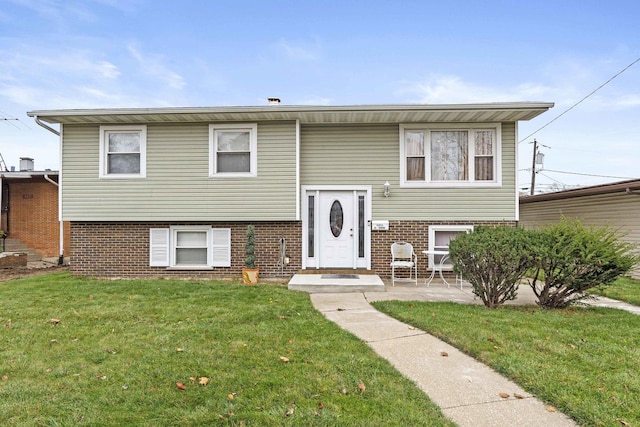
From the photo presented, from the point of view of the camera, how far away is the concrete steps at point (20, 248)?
1368 centimetres

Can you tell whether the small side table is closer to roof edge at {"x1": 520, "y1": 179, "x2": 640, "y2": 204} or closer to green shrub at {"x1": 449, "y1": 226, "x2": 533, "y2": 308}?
green shrub at {"x1": 449, "y1": 226, "x2": 533, "y2": 308}

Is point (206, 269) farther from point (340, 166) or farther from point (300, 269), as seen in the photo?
point (340, 166)

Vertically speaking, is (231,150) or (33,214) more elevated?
(231,150)

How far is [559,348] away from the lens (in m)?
3.95

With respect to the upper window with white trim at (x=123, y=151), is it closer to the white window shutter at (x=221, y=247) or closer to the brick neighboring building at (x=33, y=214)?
the white window shutter at (x=221, y=247)

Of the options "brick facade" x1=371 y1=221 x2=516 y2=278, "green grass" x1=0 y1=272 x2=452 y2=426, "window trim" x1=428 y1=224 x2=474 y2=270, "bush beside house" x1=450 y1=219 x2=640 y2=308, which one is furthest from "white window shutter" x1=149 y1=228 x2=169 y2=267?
"bush beside house" x1=450 y1=219 x2=640 y2=308

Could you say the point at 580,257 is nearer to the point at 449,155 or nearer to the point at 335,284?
the point at 335,284

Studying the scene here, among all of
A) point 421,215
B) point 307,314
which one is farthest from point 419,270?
point 307,314

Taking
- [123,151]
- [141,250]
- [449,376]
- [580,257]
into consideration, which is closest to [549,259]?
[580,257]

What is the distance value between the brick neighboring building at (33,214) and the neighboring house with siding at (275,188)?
6187 millimetres

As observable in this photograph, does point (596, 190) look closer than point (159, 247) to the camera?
No

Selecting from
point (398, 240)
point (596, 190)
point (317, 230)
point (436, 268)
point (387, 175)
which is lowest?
point (436, 268)

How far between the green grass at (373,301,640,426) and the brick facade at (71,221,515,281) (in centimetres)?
313

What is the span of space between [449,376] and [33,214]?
631 inches
